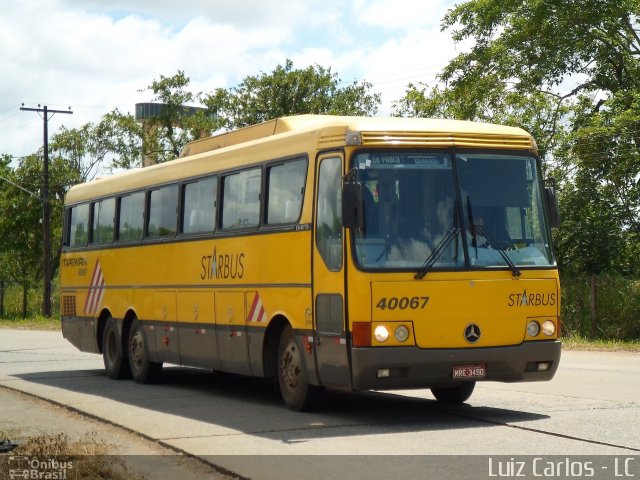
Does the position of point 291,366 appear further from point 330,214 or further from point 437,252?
point 437,252

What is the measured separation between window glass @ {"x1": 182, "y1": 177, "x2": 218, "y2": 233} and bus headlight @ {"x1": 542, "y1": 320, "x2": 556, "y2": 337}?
498cm

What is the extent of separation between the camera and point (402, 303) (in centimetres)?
1247

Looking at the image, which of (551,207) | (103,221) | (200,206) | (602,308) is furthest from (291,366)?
(602,308)

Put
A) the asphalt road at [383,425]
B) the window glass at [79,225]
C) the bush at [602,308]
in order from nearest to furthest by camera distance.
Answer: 1. the asphalt road at [383,425]
2. the window glass at [79,225]
3. the bush at [602,308]

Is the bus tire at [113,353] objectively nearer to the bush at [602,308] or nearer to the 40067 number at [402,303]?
the 40067 number at [402,303]

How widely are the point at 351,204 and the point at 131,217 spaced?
315 inches

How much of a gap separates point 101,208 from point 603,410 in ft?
34.9

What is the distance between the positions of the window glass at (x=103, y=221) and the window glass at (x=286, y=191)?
652 cm

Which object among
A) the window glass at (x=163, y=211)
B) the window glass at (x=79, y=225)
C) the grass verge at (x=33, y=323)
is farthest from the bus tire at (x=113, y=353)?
the grass verge at (x=33, y=323)

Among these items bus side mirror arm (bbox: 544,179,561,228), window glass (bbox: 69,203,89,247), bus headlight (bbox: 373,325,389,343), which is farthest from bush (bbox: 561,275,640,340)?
bus headlight (bbox: 373,325,389,343)

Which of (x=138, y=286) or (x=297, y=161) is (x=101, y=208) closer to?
(x=138, y=286)

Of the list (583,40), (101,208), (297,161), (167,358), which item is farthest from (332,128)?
(583,40)

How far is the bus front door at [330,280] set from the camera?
41.2 ft

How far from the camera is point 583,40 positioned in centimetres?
3778
